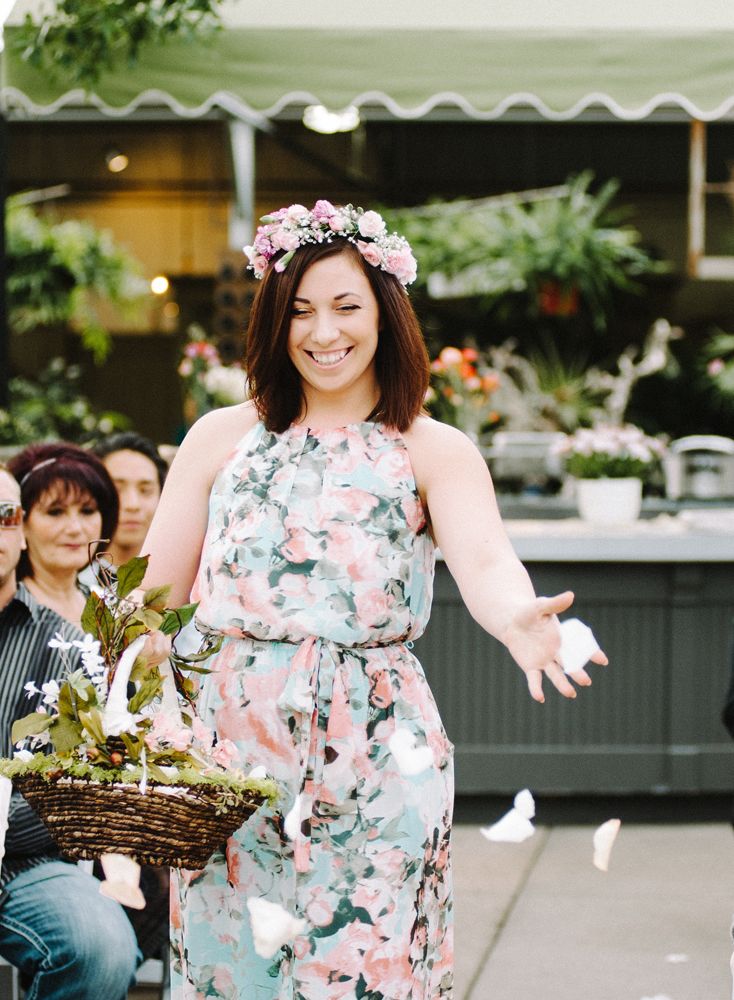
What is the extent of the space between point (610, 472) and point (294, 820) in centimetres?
395

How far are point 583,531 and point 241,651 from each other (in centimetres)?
346

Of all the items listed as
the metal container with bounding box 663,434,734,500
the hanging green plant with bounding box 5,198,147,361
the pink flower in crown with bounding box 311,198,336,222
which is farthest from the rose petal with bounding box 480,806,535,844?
the hanging green plant with bounding box 5,198,147,361

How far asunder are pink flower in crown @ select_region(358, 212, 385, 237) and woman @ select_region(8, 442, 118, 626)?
4.33ft

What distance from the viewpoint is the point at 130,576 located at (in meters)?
2.05

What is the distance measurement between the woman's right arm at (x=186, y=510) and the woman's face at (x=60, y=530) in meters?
0.95

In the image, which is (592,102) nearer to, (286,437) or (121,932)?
(286,437)

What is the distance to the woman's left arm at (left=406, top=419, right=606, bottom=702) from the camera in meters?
1.93

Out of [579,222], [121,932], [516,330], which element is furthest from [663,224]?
[121,932]

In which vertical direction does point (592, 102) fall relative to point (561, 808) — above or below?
above

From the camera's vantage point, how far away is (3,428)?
570 cm

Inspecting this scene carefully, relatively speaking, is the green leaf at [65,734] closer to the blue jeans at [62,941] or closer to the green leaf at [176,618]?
the green leaf at [176,618]

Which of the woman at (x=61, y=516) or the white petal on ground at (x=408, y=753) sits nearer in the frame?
the white petal on ground at (x=408, y=753)

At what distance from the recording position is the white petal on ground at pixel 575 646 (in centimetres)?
190

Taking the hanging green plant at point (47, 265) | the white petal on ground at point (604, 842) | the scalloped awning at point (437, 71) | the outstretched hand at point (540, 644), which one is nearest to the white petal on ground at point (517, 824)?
the white petal on ground at point (604, 842)
